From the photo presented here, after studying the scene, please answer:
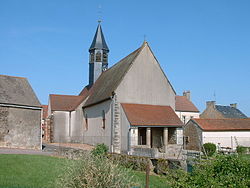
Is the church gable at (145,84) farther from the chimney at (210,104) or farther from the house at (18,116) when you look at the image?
the chimney at (210,104)

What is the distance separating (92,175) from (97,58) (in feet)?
102

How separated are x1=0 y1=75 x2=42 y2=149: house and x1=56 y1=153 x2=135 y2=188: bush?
17.1m

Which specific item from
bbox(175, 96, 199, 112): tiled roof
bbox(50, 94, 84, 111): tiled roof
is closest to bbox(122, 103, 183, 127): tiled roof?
bbox(50, 94, 84, 111): tiled roof

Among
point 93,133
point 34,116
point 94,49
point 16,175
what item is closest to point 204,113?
point 94,49

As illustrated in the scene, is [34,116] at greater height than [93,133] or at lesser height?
greater

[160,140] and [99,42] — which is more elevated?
[99,42]

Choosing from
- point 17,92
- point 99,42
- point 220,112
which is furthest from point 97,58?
point 220,112

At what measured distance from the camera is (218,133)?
3023 centimetres

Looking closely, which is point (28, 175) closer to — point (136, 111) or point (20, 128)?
point (136, 111)

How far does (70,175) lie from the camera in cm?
636

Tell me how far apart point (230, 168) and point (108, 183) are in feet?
8.67

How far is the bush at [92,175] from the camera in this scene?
6230 millimetres

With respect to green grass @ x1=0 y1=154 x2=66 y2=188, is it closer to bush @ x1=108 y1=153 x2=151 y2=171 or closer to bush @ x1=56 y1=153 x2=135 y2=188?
bush @ x1=56 y1=153 x2=135 y2=188

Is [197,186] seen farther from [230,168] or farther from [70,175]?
[70,175]
